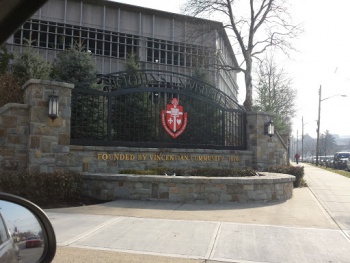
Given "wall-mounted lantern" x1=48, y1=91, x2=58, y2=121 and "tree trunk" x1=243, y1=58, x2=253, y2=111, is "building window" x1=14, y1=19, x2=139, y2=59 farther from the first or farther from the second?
"wall-mounted lantern" x1=48, y1=91, x2=58, y2=121

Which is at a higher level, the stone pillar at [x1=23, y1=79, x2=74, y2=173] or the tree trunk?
the tree trunk

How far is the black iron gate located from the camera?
484 inches

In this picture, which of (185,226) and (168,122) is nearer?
(185,226)

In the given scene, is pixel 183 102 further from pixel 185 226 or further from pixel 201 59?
pixel 201 59

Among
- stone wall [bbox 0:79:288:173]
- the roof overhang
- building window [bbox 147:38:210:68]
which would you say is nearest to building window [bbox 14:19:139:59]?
building window [bbox 147:38:210:68]

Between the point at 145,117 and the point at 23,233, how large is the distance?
37.2ft

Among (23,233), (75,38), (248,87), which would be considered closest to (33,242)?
(23,233)

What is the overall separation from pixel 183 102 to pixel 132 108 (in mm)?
2086

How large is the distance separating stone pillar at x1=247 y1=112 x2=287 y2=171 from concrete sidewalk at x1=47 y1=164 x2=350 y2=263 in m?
5.48

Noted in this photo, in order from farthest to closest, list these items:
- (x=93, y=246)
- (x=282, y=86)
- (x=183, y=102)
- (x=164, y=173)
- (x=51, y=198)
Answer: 1. (x=282, y=86)
2. (x=183, y=102)
3. (x=164, y=173)
4. (x=51, y=198)
5. (x=93, y=246)

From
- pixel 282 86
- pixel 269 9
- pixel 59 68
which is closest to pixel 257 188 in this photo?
pixel 59 68

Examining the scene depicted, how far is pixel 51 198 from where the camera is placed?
9.28m

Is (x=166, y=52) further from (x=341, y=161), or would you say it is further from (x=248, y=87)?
(x=341, y=161)

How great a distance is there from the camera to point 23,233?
2115 mm
